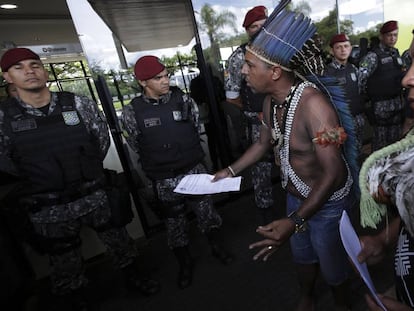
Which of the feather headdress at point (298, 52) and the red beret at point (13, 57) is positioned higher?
the red beret at point (13, 57)

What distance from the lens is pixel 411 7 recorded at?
4.59 metres

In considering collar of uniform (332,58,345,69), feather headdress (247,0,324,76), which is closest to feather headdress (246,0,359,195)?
feather headdress (247,0,324,76)

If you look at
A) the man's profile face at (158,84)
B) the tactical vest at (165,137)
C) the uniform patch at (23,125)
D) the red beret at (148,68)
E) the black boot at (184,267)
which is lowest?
the black boot at (184,267)

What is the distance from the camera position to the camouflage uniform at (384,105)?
319cm

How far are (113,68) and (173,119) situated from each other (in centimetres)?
92

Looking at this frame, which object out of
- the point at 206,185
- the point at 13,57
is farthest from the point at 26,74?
the point at 206,185

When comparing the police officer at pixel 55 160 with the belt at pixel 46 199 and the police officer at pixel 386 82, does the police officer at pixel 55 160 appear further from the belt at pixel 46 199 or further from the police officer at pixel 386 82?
the police officer at pixel 386 82

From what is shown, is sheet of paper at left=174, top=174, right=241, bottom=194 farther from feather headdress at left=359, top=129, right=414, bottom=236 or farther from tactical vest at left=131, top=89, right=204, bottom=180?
feather headdress at left=359, top=129, right=414, bottom=236

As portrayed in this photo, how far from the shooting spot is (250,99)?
2.46 m

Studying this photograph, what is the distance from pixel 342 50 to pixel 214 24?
1369mm

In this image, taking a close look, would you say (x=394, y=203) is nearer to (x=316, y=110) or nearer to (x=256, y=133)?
(x=316, y=110)

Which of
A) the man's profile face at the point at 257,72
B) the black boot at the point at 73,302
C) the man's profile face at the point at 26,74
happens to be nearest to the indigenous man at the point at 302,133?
the man's profile face at the point at 257,72

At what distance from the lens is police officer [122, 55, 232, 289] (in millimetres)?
2041

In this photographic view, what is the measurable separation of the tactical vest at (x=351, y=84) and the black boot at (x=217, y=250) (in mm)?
1909
